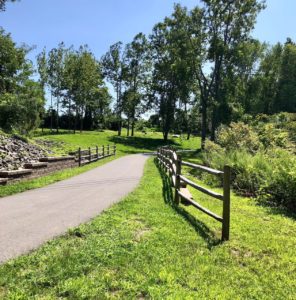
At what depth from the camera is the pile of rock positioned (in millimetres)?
12933

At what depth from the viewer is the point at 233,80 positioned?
1658 inches

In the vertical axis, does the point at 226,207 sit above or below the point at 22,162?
above

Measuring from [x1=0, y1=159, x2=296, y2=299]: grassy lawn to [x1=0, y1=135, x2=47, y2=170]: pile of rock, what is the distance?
731 cm

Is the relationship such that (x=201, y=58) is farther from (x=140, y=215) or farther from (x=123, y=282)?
(x=123, y=282)

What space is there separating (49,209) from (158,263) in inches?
159

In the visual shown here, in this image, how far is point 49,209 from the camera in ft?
26.0

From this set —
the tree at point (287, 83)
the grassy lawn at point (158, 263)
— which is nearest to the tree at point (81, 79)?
the tree at point (287, 83)

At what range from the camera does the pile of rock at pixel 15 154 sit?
1293 centimetres

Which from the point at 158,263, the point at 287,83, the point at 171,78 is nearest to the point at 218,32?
the point at 171,78

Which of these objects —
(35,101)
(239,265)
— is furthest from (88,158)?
(239,265)

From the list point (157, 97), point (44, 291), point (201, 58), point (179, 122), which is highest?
point (201, 58)

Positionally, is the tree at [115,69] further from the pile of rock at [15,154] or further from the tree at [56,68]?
the pile of rock at [15,154]

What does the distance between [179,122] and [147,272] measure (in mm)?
52150

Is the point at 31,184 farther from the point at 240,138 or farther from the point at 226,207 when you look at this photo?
the point at 240,138
